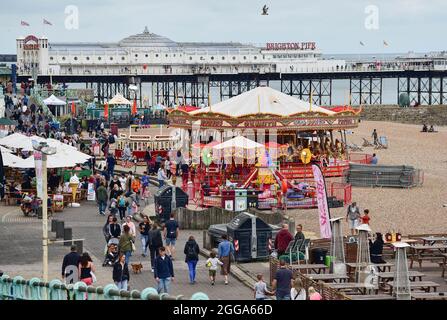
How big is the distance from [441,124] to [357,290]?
210ft

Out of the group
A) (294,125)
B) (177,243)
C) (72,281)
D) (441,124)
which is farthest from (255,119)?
(441,124)

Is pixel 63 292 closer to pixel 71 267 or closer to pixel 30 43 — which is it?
pixel 71 267

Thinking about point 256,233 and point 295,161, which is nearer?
point 256,233

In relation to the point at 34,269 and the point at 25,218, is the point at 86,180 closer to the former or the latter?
the point at 25,218

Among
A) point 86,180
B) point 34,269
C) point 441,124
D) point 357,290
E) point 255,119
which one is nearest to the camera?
point 357,290

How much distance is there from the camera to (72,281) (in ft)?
54.6

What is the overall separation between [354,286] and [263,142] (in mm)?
20838

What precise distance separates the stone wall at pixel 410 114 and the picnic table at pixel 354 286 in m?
63.6

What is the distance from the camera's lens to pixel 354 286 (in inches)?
623

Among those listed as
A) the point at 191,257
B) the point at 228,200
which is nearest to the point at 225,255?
the point at 191,257

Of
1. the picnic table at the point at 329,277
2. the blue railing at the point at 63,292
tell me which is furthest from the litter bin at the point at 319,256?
the blue railing at the point at 63,292

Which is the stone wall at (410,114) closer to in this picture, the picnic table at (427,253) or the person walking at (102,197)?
the person walking at (102,197)

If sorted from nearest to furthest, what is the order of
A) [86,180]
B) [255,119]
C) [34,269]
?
[34,269] → [86,180] → [255,119]

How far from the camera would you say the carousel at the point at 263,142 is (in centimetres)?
3138
